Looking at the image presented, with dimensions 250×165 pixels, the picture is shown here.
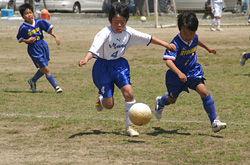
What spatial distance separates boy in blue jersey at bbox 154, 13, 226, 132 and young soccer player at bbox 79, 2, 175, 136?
0.67 ft

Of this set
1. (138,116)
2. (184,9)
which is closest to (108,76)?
(138,116)

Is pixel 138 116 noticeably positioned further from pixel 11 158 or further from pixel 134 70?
pixel 134 70

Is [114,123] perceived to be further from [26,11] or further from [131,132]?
[26,11]

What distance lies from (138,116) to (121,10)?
140 centimetres

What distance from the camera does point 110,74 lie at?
6.36 m

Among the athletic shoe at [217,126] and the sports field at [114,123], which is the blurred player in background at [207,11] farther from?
the athletic shoe at [217,126]

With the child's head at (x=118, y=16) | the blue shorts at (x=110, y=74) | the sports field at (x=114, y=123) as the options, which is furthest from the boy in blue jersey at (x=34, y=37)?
the child's head at (x=118, y=16)

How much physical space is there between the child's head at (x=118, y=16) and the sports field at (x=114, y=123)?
4.71 feet

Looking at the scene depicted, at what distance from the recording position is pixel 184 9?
91.4 feet

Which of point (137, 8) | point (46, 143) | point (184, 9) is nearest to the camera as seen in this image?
point (46, 143)

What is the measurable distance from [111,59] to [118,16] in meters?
0.62

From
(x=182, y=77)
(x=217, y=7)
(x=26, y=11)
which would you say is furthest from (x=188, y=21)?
(x=217, y=7)

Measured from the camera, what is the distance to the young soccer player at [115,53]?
616 centimetres

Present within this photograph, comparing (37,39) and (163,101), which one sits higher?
(37,39)
